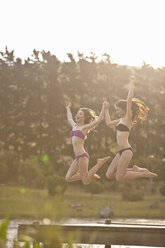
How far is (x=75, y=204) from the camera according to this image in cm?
3600

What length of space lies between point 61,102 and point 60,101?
0.25 metres

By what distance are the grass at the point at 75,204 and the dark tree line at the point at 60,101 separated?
5.57 metres

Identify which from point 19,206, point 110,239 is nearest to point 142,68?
point 19,206

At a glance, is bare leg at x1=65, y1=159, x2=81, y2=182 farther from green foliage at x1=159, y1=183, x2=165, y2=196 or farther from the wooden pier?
green foliage at x1=159, y1=183, x2=165, y2=196

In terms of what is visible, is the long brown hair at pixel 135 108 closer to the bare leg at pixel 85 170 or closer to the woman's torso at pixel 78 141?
the woman's torso at pixel 78 141

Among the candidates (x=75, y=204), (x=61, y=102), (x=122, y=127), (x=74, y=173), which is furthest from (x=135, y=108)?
(x=61, y=102)

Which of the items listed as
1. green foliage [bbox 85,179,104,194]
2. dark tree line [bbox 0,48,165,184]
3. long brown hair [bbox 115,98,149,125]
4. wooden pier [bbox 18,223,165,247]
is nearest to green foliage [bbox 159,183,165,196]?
green foliage [bbox 85,179,104,194]

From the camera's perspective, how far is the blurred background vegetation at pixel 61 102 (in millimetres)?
44531

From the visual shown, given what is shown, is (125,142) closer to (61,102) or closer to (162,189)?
(162,189)

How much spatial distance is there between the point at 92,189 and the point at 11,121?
1077 cm

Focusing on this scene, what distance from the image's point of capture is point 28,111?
152 ft

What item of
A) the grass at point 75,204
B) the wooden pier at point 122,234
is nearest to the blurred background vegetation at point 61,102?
the grass at point 75,204

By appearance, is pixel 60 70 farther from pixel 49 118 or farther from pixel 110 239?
pixel 110 239

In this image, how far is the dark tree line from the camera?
4478 cm
